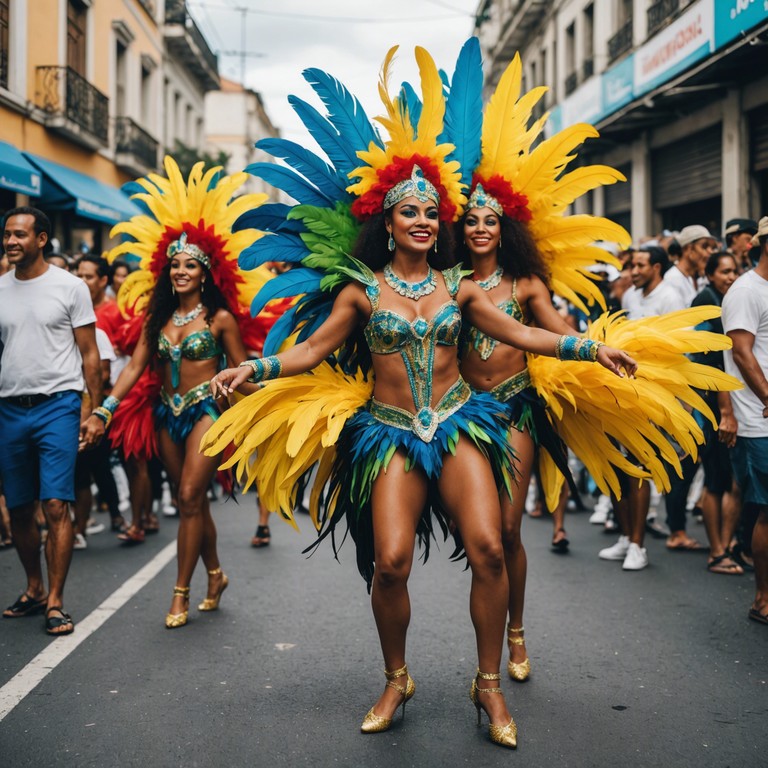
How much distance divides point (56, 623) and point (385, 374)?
8.11 ft

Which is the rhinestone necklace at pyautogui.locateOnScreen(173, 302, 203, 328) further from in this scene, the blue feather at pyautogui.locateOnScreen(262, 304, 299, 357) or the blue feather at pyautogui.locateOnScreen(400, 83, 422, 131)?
the blue feather at pyautogui.locateOnScreen(400, 83, 422, 131)

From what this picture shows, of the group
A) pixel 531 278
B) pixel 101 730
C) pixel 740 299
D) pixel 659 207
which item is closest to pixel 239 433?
pixel 101 730

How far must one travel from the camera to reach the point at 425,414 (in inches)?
165

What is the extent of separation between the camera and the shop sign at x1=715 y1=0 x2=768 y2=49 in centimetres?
1242

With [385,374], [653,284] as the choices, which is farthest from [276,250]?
[653,284]

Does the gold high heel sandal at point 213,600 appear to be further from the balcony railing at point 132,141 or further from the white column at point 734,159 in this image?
the balcony railing at point 132,141

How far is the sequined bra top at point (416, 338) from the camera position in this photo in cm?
421

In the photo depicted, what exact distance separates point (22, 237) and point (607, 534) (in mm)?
5211

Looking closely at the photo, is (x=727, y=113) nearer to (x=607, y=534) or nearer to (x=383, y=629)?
(x=607, y=534)

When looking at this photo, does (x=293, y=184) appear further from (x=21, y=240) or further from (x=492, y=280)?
(x=21, y=240)

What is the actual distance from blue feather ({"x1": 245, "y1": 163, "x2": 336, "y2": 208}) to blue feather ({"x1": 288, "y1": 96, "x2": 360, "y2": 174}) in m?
0.15

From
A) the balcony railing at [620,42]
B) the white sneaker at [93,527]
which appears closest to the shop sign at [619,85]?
the balcony railing at [620,42]

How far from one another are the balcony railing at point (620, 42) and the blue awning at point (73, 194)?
1094cm

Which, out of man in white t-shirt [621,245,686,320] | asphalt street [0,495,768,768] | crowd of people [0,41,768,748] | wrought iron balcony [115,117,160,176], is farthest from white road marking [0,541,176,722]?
wrought iron balcony [115,117,160,176]
